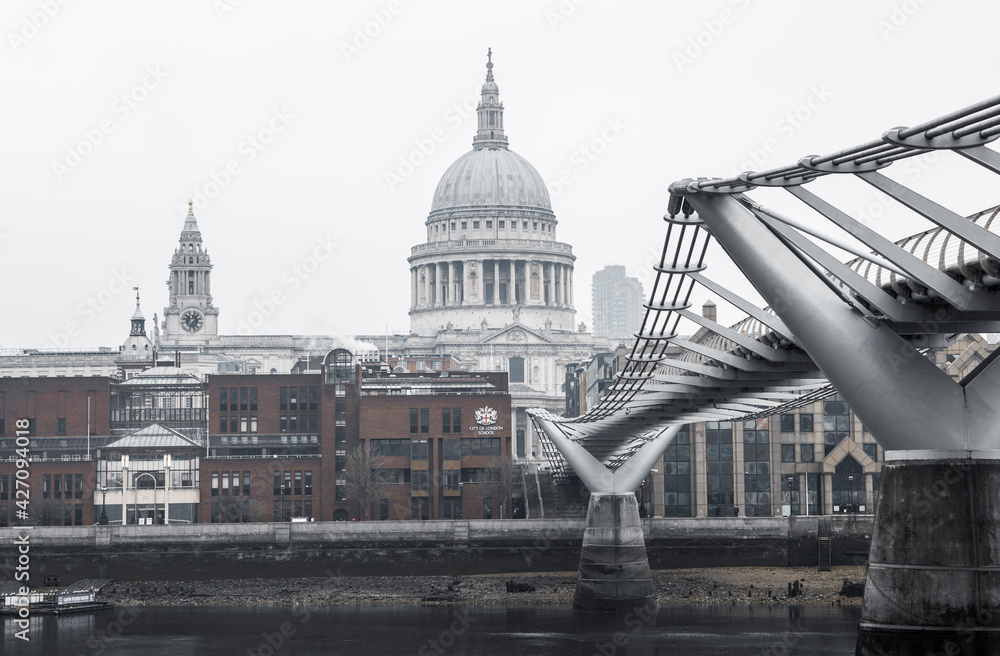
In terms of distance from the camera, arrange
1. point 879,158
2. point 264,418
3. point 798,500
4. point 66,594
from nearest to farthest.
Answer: point 879,158, point 66,594, point 798,500, point 264,418

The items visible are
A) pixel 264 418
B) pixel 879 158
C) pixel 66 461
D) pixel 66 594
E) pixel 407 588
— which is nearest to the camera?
pixel 879 158

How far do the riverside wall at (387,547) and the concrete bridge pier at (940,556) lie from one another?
48.8m

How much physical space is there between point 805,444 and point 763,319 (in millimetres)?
55910

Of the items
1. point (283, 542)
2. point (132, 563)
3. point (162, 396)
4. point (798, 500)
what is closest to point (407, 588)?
point (283, 542)

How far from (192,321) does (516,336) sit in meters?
37.1

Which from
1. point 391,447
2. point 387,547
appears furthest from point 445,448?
point 387,547

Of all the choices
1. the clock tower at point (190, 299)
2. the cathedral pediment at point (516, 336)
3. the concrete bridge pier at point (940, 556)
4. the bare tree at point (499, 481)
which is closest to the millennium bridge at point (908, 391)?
the concrete bridge pier at point (940, 556)

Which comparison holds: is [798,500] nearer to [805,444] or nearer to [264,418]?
[805,444]

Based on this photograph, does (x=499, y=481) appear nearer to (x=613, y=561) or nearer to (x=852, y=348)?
(x=613, y=561)

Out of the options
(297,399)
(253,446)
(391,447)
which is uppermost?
(297,399)

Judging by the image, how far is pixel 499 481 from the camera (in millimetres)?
97375

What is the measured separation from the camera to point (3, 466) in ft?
317

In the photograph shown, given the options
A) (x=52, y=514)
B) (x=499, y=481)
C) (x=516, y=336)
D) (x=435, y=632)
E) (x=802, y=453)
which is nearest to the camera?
(x=435, y=632)

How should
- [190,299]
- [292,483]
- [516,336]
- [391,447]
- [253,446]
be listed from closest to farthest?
[292,483]
[391,447]
[253,446]
[190,299]
[516,336]
